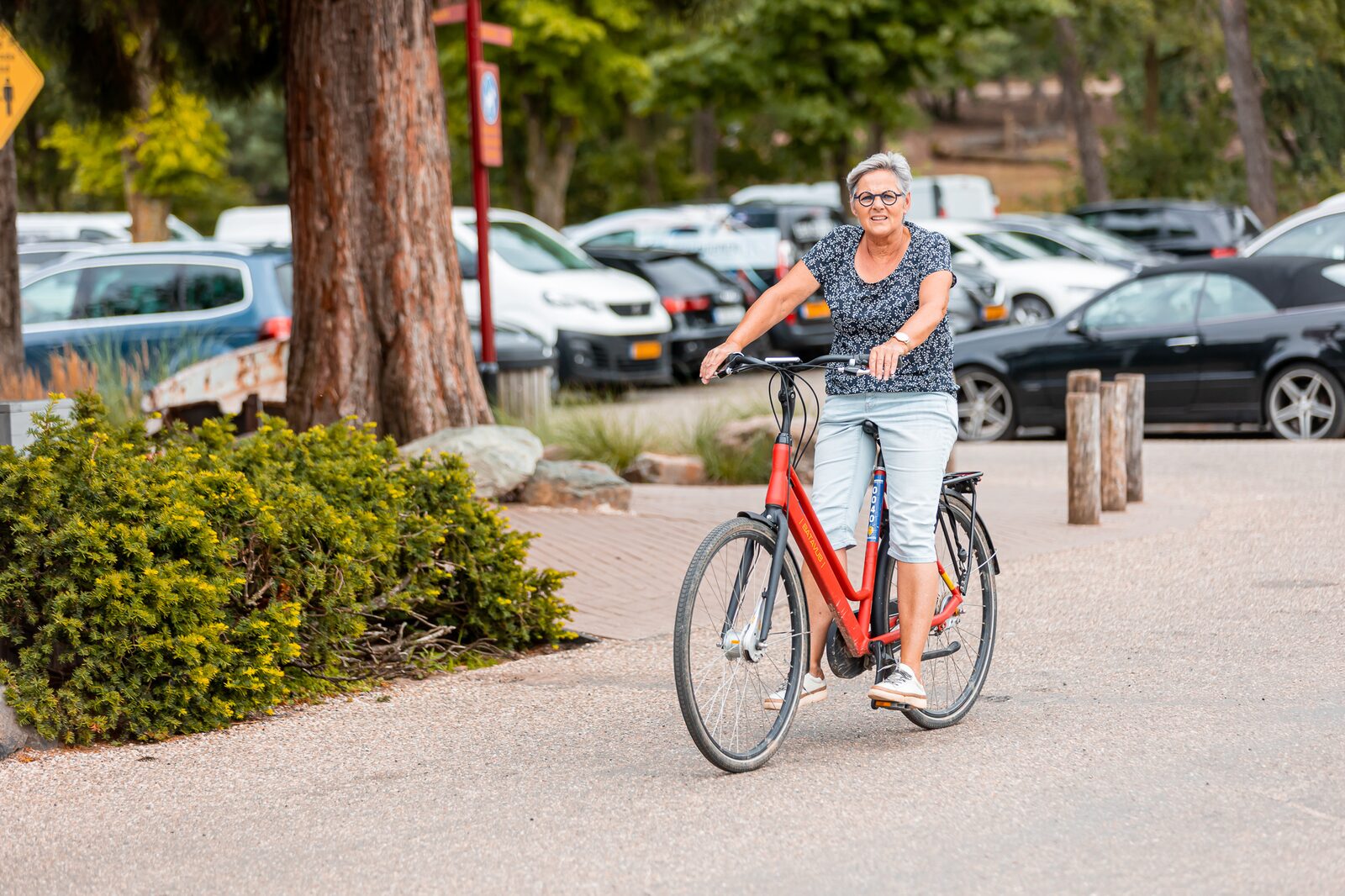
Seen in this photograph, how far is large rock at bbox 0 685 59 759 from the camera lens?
5559 millimetres

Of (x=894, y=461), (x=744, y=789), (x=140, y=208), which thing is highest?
(x=140, y=208)

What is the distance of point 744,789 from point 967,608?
1227 mm

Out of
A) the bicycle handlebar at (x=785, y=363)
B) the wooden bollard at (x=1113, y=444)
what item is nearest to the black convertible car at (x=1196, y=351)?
the wooden bollard at (x=1113, y=444)

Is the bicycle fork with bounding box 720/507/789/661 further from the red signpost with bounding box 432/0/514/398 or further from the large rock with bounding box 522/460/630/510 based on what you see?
the red signpost with bounding box 432/0/514/398

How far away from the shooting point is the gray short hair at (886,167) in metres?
5.36

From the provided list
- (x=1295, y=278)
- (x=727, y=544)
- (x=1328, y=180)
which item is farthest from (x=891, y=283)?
(x=1328, y=180)

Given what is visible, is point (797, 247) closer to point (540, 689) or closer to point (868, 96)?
point (868, 96)

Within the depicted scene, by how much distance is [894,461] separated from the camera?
5.38m

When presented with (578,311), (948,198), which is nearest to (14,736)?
(578,311)

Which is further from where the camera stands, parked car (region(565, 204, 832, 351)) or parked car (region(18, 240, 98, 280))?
parked car (region(18, 240, 98, 280))

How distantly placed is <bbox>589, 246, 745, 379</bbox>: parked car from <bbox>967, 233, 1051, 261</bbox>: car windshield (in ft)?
17.0

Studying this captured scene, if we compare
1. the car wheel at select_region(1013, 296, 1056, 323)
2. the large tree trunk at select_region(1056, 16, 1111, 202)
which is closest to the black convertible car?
the car wheel at select_region(1013, 296, 1056, 323)

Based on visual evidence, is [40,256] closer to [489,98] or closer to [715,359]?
[489,98]

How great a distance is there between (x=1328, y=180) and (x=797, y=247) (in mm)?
16038
